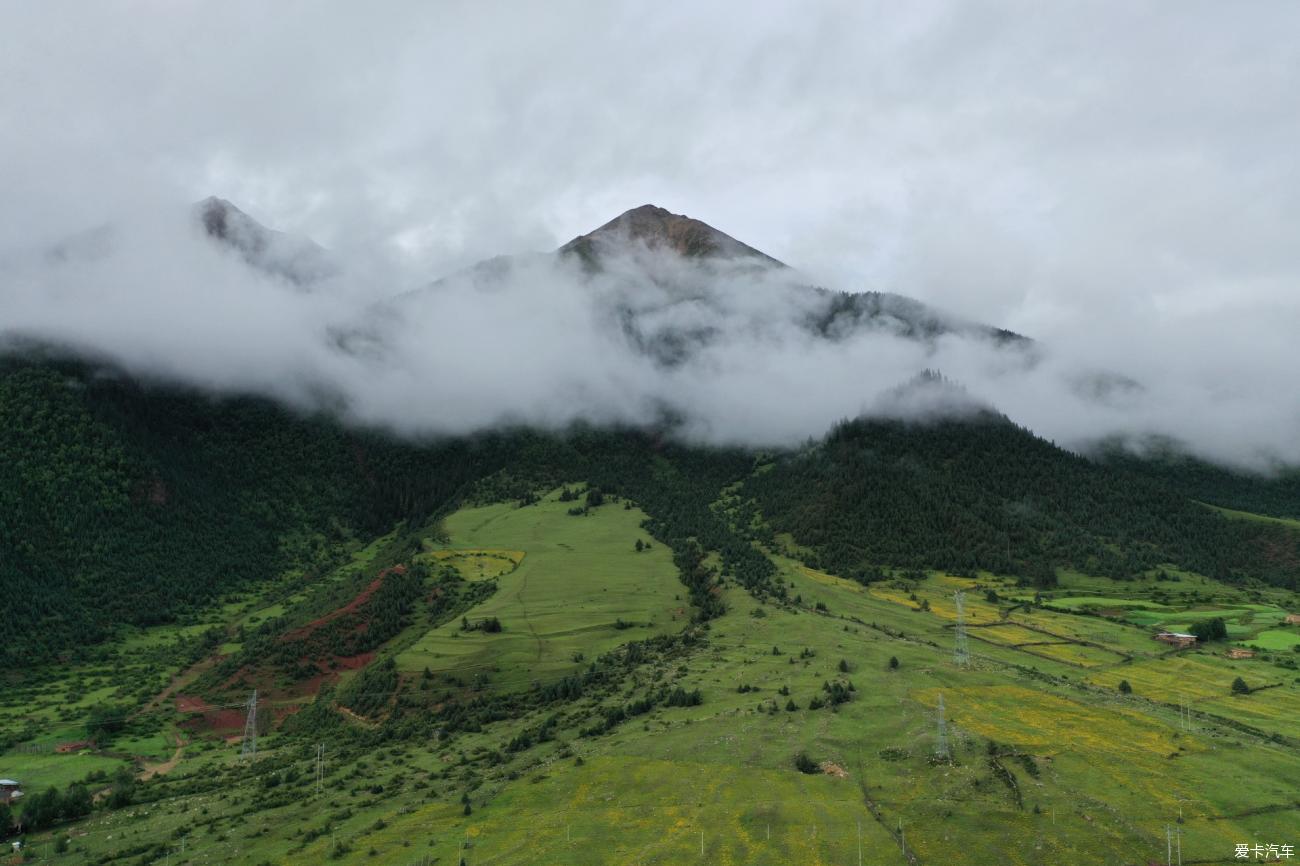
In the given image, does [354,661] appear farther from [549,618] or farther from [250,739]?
[549,618]

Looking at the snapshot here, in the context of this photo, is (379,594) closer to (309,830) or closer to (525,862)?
(309,830)

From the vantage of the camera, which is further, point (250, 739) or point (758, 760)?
point (250, 739)

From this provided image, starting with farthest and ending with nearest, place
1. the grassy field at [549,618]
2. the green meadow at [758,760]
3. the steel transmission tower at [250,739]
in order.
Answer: the grassy field at [549,618], the steel transmission tower at [250,739], the green meadow at [758,760]

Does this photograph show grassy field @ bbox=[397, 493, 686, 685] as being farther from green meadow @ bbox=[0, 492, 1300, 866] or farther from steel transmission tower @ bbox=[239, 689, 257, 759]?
steel transmission tower @ bbox=[239, 689, 257, 759]

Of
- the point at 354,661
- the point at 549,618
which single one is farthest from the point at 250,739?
the point at 549,618

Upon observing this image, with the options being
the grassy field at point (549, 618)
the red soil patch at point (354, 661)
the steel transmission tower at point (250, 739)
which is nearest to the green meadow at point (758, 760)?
the grassy field at point (549, 618)

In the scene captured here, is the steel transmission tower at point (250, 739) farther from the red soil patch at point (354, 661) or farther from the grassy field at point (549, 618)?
the grassy field at point (549, 618)

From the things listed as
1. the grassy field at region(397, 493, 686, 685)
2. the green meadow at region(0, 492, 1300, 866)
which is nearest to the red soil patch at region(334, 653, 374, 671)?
the green meadow at region(0, 492, 1300, 866)

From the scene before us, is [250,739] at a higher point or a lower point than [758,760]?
lower

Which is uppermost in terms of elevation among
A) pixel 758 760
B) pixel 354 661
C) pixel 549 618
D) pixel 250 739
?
pixel 549 618

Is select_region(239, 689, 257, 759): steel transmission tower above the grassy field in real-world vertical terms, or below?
below

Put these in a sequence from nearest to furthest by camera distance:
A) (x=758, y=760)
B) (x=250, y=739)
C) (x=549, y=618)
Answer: (x=758, y=760) < (x=250, y=739) < (x=549, y=618)

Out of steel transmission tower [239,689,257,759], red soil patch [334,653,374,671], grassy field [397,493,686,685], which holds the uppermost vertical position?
grassy field [397,493,686,685]
